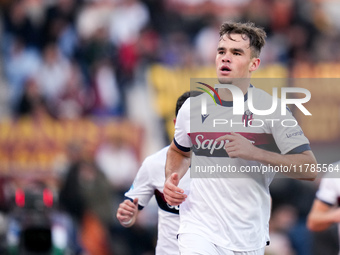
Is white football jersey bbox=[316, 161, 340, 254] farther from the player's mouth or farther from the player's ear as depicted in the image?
the player's mouth

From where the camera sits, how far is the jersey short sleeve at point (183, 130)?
515 cm

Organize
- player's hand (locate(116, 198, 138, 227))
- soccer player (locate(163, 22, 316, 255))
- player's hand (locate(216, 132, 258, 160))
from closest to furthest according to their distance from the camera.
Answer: player's hand (locate(216, 132, 258, 160)) < soccer player (locate(163, 22, 316, 255)) < player's hand (locate(116, 198, 138, 227))

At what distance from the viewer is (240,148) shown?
4.59 m

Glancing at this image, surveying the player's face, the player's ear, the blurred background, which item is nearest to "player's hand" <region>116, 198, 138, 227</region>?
the player's face

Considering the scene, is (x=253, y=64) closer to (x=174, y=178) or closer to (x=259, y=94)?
(x=259, y=94)

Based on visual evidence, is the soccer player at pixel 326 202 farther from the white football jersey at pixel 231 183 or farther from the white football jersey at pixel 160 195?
the white football jersey at pixel 160 195

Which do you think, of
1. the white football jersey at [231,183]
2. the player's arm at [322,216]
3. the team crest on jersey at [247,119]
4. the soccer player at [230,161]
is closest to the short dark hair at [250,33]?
the soccer player at [230,161]

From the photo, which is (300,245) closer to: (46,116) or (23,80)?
(46,116)

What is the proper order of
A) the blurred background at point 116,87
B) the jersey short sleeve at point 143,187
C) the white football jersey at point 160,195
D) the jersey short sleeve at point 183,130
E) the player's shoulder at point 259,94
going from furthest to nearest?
the blurred background at point 116,87, the jersey short sleeve at point 143,187, the white football jersey at point 160,195, the jersey short sleeve at point 183,130, the player's shoulder at point 259,94

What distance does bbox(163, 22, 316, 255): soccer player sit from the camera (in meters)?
4.83

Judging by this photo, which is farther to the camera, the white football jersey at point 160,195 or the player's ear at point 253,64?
the white football jersey at point 160,195

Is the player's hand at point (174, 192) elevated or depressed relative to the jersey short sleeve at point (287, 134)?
depressed

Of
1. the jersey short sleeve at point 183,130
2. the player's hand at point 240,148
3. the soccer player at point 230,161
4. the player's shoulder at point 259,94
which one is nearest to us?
the player's hand at point 240,148

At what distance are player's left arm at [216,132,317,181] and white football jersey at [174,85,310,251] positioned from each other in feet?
0.53
